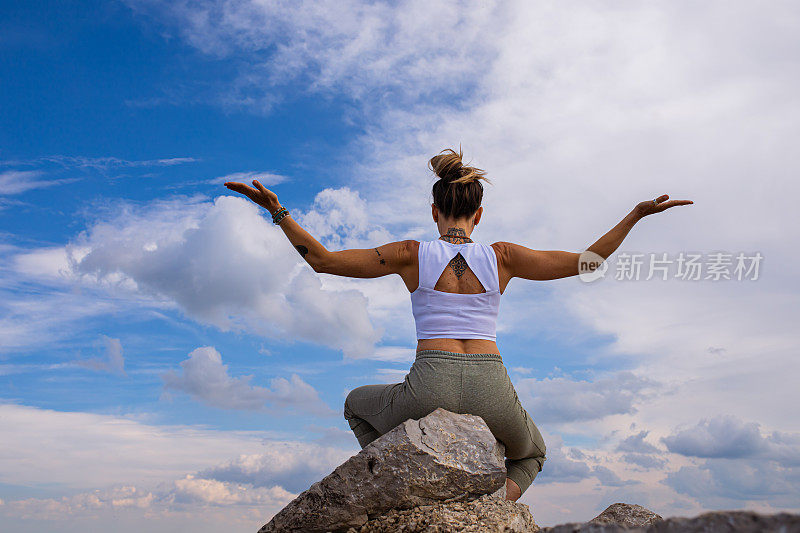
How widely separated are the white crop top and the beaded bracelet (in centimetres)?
137

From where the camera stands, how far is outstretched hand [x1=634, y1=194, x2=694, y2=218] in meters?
6.48

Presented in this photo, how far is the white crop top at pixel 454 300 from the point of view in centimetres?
593

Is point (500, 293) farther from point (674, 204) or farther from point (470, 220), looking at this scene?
point (674, 204)

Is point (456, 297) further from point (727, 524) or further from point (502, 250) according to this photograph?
point (727, 524)

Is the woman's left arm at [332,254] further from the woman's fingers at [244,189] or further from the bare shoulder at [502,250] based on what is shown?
the bare shoulder at [502,250]

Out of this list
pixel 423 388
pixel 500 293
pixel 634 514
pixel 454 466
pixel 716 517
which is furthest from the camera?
pixel 634 514

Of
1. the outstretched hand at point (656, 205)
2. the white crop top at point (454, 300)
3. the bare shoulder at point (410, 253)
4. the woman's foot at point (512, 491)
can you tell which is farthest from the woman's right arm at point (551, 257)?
the woman's foot at point (512, 491)

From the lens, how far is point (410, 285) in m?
6.18

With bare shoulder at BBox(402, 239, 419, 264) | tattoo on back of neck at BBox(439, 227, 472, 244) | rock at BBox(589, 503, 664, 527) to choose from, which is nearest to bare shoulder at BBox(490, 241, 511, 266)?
tattoo on back of neck at BBox(439, 227, 472, 244)

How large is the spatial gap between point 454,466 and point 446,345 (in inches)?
42.6

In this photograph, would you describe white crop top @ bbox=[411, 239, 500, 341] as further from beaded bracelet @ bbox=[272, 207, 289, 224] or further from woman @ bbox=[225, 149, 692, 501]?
beaded bracelet @ bbox=[272, 207, 289, 224]

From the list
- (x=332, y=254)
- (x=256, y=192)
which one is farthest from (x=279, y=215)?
(x=332, y=254)

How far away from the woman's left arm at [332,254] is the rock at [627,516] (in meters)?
4.26

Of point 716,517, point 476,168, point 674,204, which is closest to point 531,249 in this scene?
point 476,168
